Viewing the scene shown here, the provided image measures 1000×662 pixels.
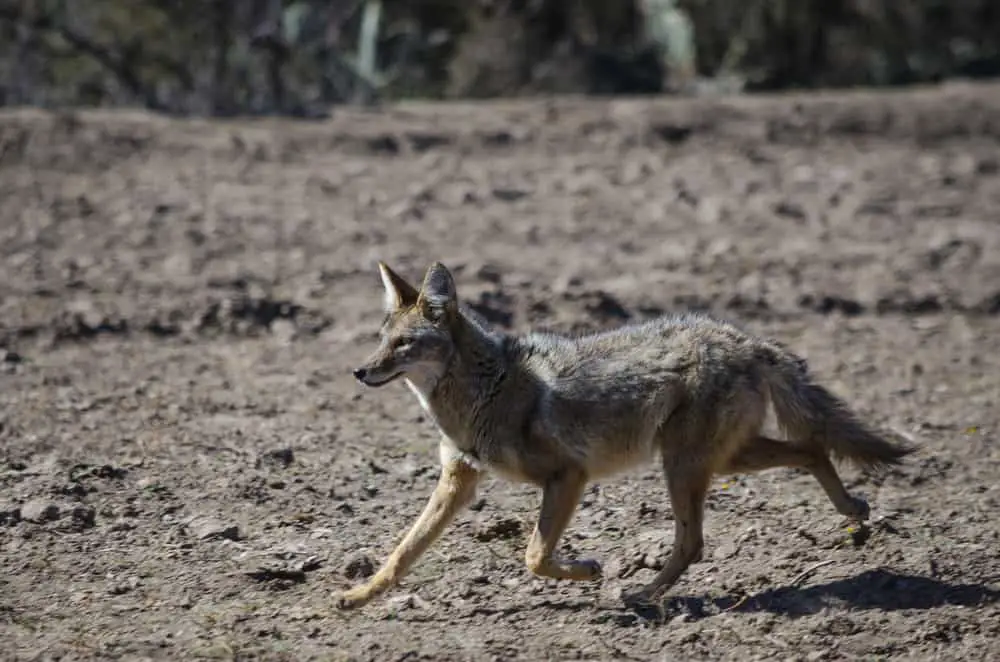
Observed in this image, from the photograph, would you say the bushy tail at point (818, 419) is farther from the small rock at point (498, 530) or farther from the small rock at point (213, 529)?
the small rock at point (213, 529)

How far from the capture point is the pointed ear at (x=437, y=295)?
20.6ft

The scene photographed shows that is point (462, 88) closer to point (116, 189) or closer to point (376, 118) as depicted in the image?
point (376, 118)

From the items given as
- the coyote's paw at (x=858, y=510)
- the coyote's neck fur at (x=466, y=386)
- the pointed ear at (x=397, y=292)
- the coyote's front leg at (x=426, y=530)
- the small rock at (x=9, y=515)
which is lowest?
the small rock at (x=9, y=515)

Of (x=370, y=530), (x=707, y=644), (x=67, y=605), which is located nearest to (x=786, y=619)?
(x=707, y=644)

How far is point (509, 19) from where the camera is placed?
19.5 metres

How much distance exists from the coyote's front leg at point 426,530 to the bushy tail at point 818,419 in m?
1.25

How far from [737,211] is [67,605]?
889 centimetres

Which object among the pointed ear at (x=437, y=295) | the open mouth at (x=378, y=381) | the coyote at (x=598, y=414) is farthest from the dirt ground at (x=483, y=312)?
the pointed ear at (x=437, y=295)

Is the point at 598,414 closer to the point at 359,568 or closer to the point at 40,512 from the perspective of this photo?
the point at 359,568

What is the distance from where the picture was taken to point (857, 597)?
19.2 feet

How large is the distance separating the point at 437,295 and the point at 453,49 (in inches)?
528

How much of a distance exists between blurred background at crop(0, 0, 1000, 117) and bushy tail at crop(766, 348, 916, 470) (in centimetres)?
1063

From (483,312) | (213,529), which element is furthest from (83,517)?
(483,312)

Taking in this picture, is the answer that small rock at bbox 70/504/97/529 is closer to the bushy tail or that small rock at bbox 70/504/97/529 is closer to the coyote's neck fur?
the coyote's neck fur
